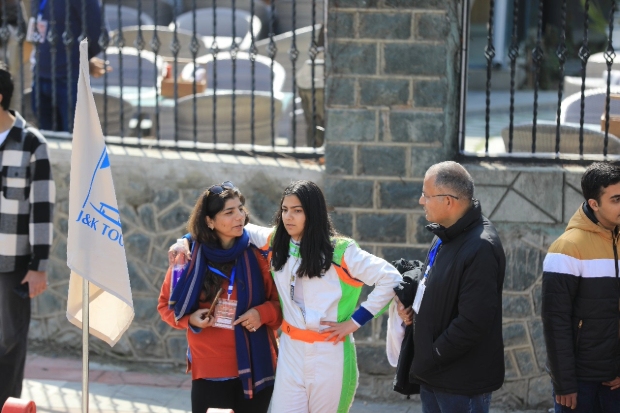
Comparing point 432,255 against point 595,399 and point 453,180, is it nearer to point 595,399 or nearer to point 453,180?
point 453,180

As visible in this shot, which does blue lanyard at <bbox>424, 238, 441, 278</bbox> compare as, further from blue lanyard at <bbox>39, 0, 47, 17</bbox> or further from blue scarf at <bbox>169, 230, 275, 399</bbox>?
blue lanyard at <bbox>39, 0, 47, 17</bbox>

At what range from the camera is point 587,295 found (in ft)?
13.3

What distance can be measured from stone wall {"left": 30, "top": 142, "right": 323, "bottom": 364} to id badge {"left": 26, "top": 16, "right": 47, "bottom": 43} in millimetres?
741

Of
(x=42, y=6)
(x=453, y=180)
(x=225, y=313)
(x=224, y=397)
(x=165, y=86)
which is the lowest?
(x=224, y=397)

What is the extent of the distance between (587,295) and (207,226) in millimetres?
1679

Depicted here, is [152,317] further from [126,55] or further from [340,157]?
[126,55]

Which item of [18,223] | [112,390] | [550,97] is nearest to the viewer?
[18,223]

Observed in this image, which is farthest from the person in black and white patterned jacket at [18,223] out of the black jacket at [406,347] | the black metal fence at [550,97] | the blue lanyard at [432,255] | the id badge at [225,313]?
the black metal fence at [550,97]

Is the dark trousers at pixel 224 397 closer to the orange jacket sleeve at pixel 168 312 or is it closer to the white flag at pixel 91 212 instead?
the orange jacket sleeve at pixel 168 312

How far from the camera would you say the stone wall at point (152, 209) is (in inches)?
231

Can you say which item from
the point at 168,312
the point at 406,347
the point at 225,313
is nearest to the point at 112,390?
the point at 168,312

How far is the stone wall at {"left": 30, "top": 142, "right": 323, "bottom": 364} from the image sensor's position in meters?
5.88

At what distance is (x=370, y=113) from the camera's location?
553 centimetres

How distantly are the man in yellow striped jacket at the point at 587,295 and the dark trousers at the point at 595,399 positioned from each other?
37mm
